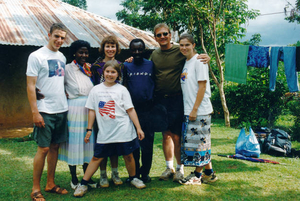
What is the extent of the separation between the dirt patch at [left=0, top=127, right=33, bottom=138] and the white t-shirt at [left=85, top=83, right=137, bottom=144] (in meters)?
4.51

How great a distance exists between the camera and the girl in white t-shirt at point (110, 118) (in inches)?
117

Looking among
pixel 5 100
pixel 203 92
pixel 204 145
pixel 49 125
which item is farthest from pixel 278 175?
pixel 5 100

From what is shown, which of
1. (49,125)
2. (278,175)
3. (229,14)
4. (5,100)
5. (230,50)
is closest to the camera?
(49,125)

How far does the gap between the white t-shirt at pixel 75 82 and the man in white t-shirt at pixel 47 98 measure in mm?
102

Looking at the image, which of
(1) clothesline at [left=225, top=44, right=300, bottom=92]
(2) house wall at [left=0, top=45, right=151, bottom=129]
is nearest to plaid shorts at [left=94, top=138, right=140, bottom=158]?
(1) clothesline at [left=225, top=44, right=300, bottom=92]

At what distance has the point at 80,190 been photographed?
3.04 m

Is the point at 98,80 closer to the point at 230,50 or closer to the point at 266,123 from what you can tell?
the point at 230,50

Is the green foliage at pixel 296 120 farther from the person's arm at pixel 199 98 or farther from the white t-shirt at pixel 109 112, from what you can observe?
the white t-shirt at pixel 109 112

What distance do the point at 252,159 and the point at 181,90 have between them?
2257 mm

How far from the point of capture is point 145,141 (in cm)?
333

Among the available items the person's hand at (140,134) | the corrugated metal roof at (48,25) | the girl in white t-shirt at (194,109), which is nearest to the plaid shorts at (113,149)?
the person's hand at (140,134)

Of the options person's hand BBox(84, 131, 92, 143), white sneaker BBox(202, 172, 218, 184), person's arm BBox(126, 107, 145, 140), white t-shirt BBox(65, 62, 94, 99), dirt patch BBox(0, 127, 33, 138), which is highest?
white t-shirt BBox(65, 62, 94, 99)

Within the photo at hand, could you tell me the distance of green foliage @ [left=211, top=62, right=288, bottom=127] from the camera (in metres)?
8.51

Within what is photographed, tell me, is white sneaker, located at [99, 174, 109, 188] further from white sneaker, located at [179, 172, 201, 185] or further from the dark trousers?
white sneaker, located at [179, 172, 201, 185]
